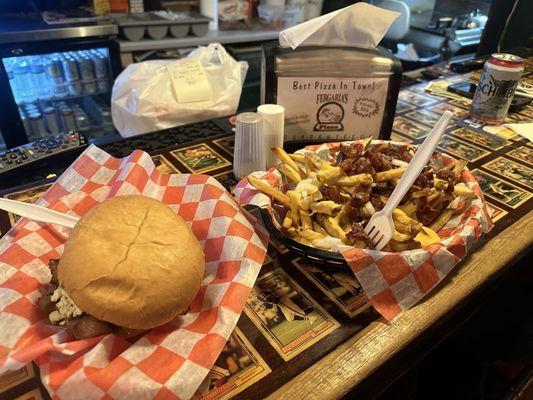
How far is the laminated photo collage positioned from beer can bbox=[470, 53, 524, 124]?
1.17ft

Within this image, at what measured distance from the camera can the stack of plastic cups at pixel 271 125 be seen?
1.36 m

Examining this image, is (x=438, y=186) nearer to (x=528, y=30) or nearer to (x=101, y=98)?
(x=528, y=30)

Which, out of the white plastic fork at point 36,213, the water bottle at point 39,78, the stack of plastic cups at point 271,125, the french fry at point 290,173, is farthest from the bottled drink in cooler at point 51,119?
the french fry at point 290,173

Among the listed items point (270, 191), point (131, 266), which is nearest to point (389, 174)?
point (270, 191)

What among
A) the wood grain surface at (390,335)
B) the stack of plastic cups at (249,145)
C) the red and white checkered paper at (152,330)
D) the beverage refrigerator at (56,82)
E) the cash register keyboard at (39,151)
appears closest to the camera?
the red and white checkered paper at (152,330)

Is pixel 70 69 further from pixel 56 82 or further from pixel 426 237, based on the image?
pixel 426 237

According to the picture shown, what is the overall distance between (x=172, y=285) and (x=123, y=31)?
328cm

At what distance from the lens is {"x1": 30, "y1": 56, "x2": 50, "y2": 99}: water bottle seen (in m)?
3.46

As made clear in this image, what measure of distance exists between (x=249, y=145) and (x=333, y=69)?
449mm

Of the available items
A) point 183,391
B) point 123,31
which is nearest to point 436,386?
point 183,391

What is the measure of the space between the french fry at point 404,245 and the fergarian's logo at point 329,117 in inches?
28.0

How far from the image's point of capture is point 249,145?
134 centimetres

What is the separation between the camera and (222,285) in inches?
35.1

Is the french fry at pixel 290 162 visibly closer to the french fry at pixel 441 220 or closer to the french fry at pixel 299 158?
the french fry at pixel 299 158
